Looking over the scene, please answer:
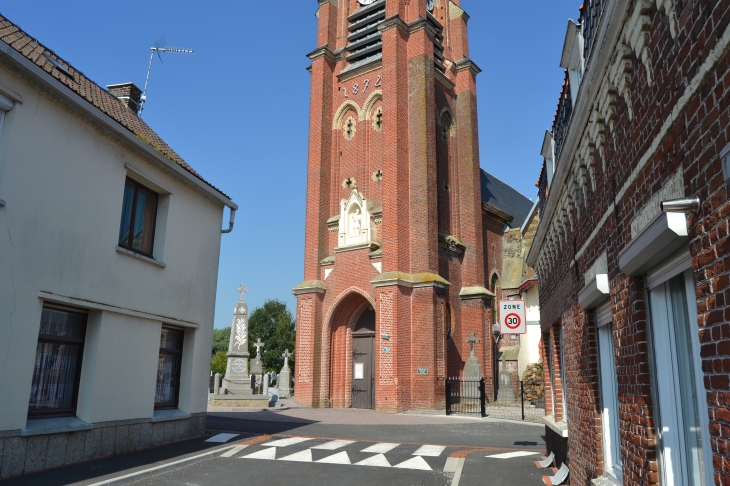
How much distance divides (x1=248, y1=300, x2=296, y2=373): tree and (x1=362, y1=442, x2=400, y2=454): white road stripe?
169 ft

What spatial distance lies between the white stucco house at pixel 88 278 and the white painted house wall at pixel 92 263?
0.07ft

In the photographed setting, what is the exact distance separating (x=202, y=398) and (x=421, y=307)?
37.8 ft

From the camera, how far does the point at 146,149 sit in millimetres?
10844

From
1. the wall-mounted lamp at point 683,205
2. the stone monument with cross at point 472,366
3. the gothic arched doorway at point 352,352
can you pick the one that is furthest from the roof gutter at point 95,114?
the stone monument with cross at point 472,366

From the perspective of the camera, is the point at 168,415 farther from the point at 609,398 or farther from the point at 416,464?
the point at 609,398

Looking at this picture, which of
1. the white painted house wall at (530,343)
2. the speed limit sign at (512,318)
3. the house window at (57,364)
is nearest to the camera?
the house window at (57,364)

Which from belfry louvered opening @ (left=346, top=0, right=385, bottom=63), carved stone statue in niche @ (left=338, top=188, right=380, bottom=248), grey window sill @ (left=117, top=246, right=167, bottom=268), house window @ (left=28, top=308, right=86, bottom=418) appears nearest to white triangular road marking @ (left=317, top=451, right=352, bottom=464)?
house window @ (left=28, top=308, right=86, bottom=418)

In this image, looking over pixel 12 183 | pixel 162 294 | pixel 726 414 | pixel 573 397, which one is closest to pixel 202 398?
pixel 162 294

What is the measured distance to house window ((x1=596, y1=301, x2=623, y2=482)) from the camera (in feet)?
17.3

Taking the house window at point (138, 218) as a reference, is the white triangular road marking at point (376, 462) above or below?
below

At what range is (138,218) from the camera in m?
11.3

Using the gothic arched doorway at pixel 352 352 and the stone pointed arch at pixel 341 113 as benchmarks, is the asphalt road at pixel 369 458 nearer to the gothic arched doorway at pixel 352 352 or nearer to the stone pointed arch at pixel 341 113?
the gothic arched doorway at pixel 352 352

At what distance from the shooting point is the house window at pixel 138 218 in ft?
35.7

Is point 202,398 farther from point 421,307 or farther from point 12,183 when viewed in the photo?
point 421,307
